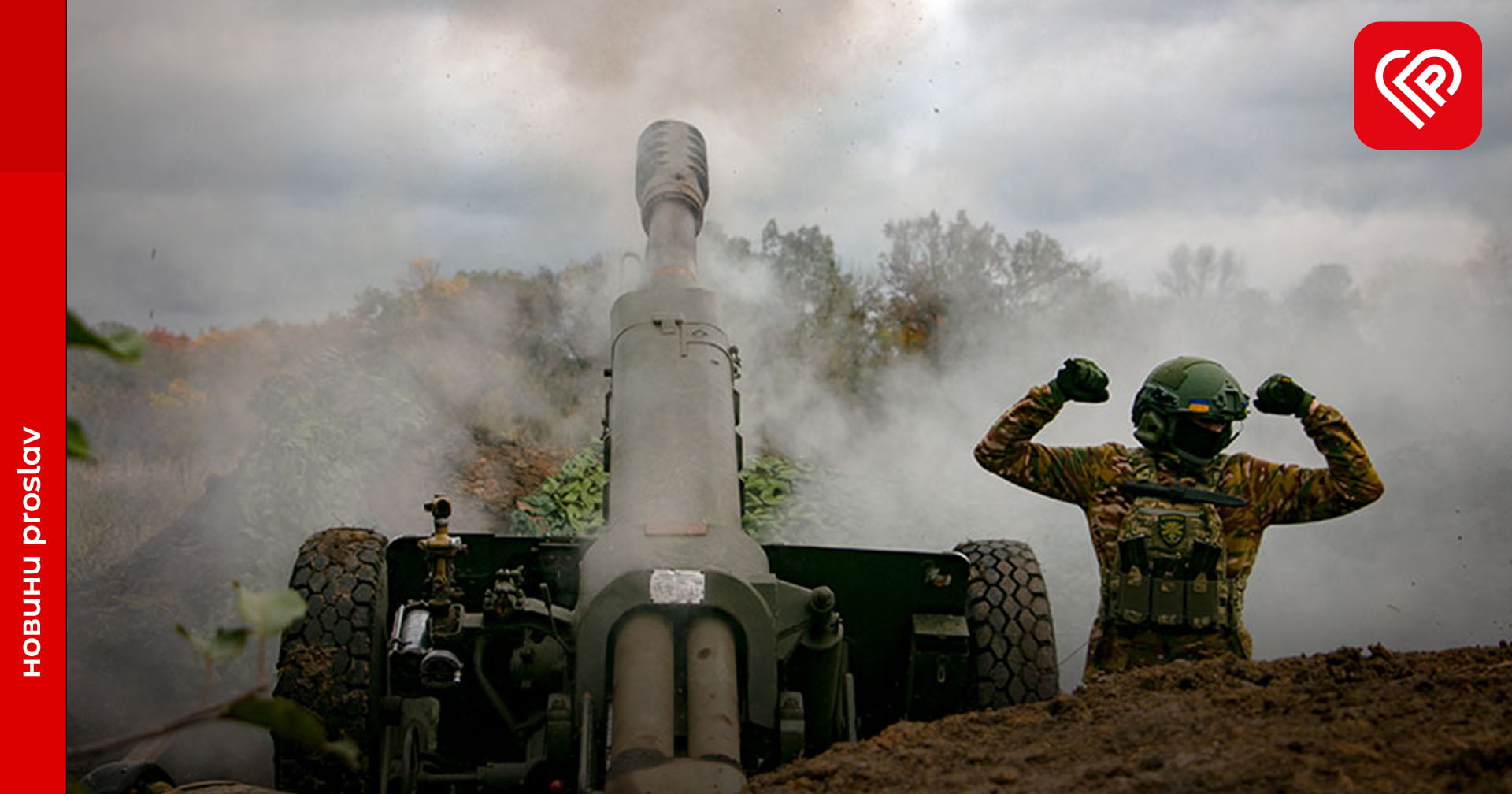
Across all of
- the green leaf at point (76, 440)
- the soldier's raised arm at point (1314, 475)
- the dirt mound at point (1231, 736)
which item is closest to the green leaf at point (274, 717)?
the green leaf at point (76, 440)

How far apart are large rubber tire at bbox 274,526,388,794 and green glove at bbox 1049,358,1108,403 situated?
2.89 m

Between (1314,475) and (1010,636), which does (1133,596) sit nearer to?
(1010,636)

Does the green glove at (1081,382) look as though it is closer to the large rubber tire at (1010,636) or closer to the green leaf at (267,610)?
the large rubber tire at (1010,636)

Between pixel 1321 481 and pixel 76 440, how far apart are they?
515 cm

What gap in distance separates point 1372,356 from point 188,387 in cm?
1058

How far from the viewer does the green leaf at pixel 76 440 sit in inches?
53.1

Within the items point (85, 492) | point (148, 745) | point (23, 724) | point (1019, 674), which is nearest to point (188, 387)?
point (85, 492)

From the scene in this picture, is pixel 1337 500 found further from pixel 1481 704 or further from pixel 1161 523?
pixel 1481 704

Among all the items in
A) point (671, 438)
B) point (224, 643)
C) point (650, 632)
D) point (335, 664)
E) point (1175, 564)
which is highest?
point (671, 438)

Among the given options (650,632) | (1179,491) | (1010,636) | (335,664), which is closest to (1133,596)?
(1179,491)

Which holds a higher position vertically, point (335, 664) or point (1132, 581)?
point (1132, 581)

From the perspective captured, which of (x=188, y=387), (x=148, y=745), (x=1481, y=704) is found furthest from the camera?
(x=188, y=387)

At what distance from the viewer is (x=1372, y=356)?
490 inches

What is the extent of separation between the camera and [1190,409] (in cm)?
550
